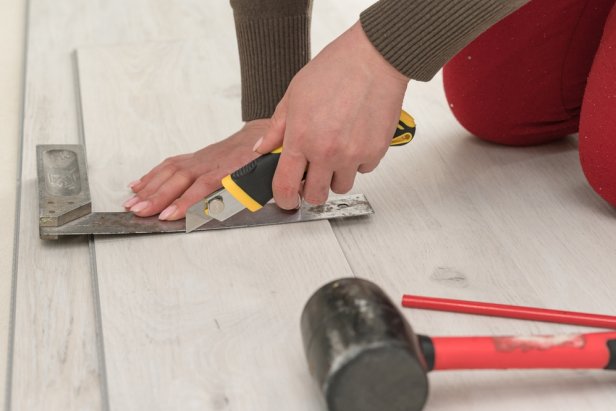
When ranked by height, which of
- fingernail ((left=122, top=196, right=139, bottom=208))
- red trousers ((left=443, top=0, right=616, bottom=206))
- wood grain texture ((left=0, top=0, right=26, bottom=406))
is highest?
red trousers ((left=443, top=0, right=616, bottom=206))

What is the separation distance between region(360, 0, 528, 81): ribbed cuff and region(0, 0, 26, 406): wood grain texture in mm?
602

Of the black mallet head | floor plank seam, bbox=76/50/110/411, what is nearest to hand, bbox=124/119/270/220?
floor plank seam, bbox=76/50/110/411

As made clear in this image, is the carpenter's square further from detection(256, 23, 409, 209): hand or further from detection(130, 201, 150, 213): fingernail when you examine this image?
detection(130, 201, 150, 213): fingernail

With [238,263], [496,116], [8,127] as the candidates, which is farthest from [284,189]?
[8,127]

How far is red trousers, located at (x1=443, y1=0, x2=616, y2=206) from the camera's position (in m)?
1.39

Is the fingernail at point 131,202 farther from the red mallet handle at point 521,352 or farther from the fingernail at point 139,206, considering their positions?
the red mallet handle at point 521,352

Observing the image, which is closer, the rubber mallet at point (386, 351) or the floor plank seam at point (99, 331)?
the rubber mallet at point (386, 351)

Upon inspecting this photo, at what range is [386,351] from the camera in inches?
31.2

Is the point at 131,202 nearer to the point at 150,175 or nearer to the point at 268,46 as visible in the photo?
the point at 150,175

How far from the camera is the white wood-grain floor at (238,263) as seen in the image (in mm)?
972

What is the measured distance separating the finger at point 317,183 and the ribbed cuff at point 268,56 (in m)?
0.34

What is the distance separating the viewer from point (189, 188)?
129cm

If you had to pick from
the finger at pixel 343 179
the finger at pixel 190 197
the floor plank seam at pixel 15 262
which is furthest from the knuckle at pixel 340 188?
the floor plank seam at pixel 15 262

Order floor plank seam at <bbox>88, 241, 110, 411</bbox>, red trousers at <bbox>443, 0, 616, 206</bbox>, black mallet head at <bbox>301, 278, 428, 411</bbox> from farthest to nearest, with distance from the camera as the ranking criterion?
1. red trousers at <bbox>443, 0, 616, 206</bbox>
2. floor plank seam at <bbox>88, 241, 110, 411</bbox>
3. black mallet head at <bbox>301, 278, 428, 411</bbox>
